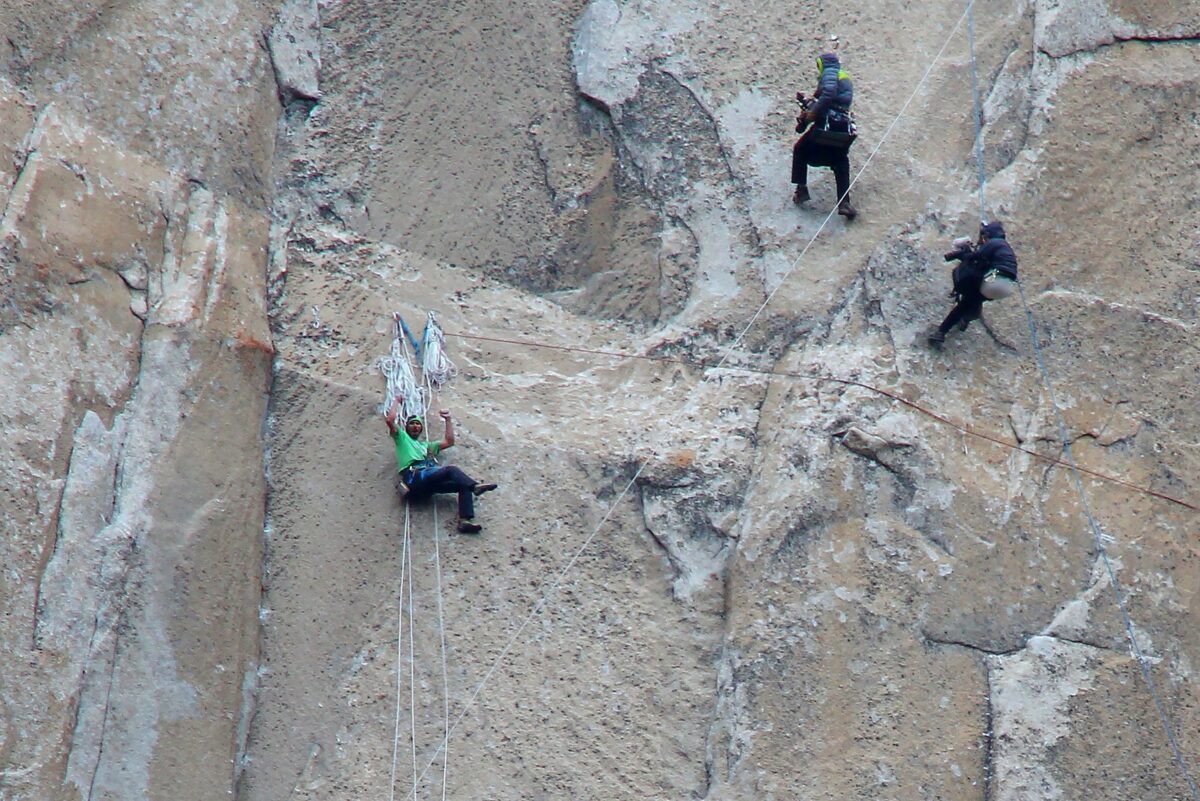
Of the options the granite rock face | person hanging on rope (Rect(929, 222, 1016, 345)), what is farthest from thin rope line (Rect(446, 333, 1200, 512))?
person hanging on rope (Rect(929, 222, 1016, 345))

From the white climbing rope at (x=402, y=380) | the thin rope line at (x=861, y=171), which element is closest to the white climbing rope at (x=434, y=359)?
the white climbing rope at (x=402, y=380)

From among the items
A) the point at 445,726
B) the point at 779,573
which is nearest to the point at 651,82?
the point at 779,573

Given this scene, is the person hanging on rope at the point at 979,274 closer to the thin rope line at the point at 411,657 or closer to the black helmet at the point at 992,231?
the black helmet at the point at 992,231

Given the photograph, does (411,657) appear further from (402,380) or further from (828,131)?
(828,131)

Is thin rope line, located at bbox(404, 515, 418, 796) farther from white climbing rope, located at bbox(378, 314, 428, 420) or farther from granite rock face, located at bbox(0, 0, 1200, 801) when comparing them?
white climbing rope, located at bbox(378, 314, 428, 420)

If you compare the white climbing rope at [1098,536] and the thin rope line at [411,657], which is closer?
the white climbing rope at [1098,536]

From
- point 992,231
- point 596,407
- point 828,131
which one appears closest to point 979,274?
point 992,231
